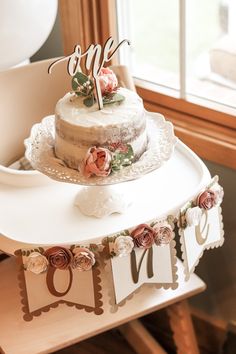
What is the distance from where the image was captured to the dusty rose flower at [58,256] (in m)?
→ 1.19

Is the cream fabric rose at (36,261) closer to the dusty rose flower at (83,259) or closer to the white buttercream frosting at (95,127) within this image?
the dusty rose flower at (83,259)

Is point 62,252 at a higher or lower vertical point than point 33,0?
lower

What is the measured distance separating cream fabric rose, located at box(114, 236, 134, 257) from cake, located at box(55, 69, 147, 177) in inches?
4.8

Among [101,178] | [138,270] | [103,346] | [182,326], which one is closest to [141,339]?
[182,326]

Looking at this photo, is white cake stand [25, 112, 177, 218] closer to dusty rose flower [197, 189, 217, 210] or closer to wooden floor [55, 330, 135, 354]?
dusty rose flower [197, 189, 217, 210]

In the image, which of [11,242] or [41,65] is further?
[41,65]

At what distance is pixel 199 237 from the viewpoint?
1.29 metres

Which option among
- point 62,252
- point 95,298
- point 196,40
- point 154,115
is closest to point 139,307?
point 95,298

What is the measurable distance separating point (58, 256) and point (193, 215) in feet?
0.84

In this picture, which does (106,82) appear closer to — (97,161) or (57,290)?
(97,161)

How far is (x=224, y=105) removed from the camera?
1619mm

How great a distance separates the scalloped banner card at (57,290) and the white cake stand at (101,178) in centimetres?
12

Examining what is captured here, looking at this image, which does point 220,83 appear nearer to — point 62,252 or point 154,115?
point 154,115

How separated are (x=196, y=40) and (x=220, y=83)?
12 centimetres
